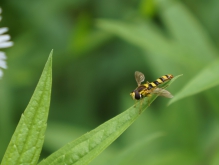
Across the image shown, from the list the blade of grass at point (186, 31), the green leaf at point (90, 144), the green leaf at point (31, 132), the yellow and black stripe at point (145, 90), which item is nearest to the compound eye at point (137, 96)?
the yellow and black stripe at point (145, 90)

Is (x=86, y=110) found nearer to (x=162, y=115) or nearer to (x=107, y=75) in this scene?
(x=107, y=75)

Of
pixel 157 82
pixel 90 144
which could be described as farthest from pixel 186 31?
pixel 90 144

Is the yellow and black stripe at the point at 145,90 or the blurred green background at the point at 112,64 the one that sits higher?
the blurred green background at the point at 112,64

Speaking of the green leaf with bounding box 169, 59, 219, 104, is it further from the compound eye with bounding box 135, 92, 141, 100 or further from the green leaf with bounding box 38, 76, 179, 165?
the green leaf with bounding box 38, 76, 179, 165

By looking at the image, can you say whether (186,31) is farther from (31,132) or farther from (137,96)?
(31,132)

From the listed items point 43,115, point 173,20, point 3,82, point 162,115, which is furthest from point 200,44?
point 43,115

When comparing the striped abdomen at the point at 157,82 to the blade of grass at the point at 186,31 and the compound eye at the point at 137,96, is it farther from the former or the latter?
the blade of grass at the point at 186,31
